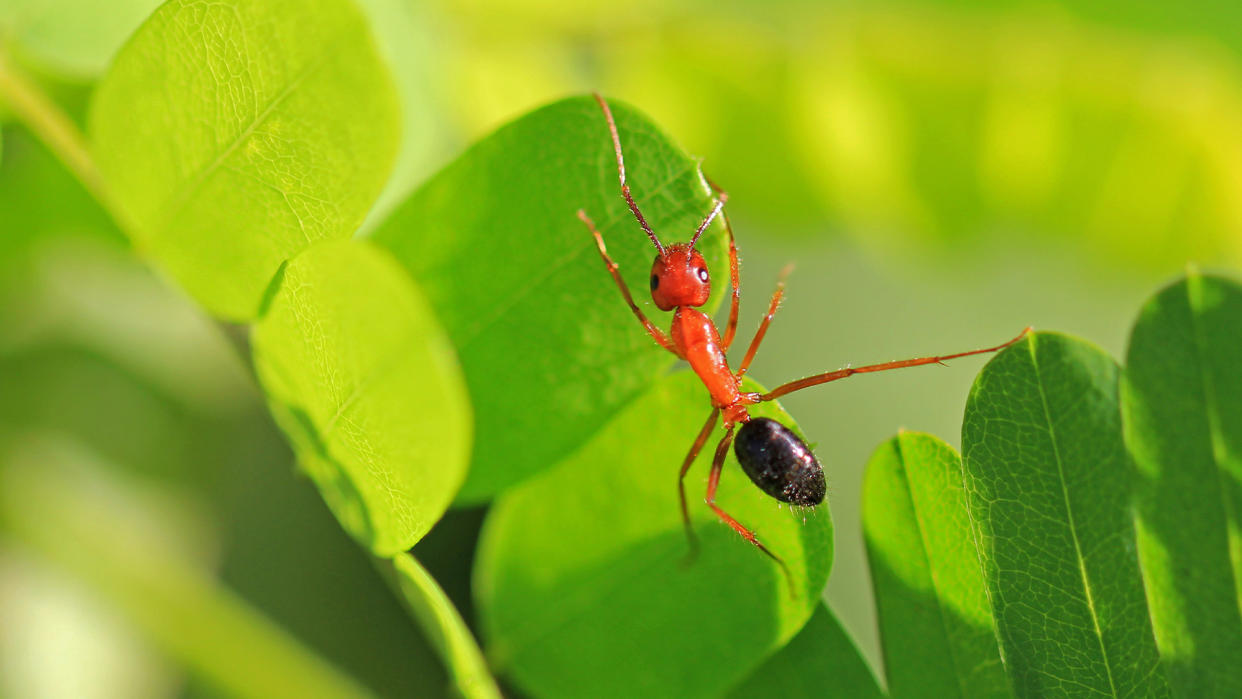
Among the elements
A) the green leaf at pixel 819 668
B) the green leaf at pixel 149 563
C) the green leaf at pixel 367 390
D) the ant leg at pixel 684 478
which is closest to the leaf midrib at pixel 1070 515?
the green leaf at pixel 819 668

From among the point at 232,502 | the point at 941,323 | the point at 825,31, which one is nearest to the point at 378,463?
the point at 232,502

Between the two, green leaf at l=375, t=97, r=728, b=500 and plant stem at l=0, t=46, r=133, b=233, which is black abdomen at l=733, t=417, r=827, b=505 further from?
plant stem at l=0, t=46, r=133, b=233

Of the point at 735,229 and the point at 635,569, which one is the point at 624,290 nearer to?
the point at 635,569

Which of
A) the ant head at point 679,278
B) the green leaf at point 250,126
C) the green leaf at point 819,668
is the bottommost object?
the green leaf at point 819,668

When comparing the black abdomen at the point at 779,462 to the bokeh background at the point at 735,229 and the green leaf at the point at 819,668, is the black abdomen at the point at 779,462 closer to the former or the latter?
the green leaf at the point at 819,668

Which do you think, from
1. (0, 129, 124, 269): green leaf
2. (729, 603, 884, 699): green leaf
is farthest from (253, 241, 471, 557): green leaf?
(0, 129, 124, 269): green leaf
